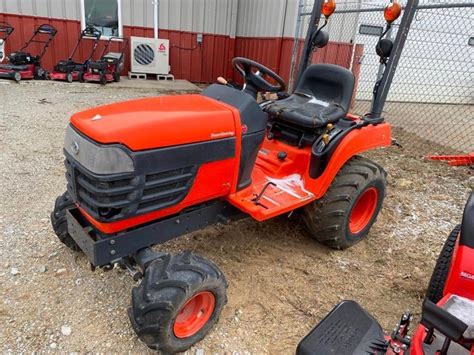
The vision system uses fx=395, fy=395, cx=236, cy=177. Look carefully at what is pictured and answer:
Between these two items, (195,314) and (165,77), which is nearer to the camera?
(195,314)

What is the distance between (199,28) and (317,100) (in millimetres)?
8208

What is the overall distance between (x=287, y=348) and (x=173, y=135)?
4.24 ft

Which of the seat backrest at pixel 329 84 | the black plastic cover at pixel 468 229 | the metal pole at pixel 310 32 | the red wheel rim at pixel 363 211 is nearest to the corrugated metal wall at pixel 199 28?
the metal pole at pixel 310 32

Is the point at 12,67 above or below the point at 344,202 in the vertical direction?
below

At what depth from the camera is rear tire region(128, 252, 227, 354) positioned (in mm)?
1862

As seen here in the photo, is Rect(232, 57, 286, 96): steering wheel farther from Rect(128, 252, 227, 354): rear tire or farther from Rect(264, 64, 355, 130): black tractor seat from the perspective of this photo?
Rect(128, 252, 227, 354): rear tire

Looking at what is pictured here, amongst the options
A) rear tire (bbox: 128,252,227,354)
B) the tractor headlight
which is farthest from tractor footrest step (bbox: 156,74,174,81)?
rear tire (bbox: 128,252,227,354)

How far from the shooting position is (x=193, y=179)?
2.17m

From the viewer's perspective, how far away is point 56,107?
6.78 metres

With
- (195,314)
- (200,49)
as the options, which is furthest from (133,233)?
(200,49)

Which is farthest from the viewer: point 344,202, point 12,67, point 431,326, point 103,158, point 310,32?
point 12,67

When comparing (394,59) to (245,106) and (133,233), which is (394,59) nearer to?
(245,106)

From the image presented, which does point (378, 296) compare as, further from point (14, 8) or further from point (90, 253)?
point (14, 8)

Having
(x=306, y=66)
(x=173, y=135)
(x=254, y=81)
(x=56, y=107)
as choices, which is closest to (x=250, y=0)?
(x=56, y=107)
